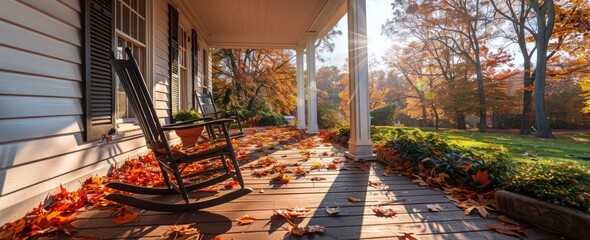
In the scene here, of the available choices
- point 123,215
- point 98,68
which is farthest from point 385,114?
point 123,215

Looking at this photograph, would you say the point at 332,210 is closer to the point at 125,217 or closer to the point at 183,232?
the point at 183,232

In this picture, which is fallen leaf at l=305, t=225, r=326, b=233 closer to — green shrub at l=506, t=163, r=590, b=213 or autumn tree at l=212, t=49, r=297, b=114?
green shrub at l=506, t=163, r=590, b=213

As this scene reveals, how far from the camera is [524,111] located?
30.7ft

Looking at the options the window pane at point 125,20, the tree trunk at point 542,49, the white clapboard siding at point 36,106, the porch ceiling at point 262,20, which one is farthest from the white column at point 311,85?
the tree trunk at point 542,49

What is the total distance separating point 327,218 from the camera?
1474 millimetres

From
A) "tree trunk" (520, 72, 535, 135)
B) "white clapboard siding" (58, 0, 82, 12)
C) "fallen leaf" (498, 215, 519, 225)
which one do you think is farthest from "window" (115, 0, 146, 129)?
"tree trunk" (520, 72, 535, 135)

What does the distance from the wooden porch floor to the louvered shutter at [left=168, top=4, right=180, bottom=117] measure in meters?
2.63

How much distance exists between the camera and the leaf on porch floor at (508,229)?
1.28 meters

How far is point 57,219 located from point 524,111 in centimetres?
1262

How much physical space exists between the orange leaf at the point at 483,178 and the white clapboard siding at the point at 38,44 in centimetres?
304

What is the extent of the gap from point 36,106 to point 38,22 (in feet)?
1.74

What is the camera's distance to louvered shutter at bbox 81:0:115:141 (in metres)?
2.02

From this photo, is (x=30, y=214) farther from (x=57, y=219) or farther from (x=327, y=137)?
(x=327, y=137)

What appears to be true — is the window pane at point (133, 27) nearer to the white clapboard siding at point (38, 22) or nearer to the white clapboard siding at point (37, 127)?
the white clapboard siding at point (38, 22)
